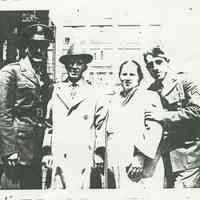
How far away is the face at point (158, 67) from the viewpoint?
75cm

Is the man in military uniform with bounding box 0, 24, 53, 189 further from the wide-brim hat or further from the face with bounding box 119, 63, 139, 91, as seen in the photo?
the face with bounding box 119, 63, 139, 91

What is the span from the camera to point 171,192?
28.5 inches

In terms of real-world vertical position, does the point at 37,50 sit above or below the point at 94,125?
above

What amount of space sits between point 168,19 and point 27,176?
0.43 meters

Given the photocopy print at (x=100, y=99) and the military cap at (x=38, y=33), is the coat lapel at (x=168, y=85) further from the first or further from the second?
the military cap at (x=38, y=33)

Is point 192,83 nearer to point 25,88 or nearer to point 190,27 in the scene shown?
point 190,27

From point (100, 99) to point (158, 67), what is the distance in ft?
0.45

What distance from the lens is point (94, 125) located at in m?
0.74

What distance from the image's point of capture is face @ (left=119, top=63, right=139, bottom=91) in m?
0.75

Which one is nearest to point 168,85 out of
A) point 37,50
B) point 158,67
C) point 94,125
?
point 158,67

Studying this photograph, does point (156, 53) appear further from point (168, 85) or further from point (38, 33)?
point (38, 33)

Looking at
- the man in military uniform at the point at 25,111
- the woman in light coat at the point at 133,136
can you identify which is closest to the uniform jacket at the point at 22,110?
the man in military uniform at the point at 25,111

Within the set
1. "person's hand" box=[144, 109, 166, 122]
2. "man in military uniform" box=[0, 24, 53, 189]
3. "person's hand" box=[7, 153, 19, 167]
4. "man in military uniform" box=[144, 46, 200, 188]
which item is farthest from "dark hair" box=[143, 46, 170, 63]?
"person's hand" box=[7, 153, 19, 167]

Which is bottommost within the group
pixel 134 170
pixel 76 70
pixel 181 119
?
pixel 134 170
